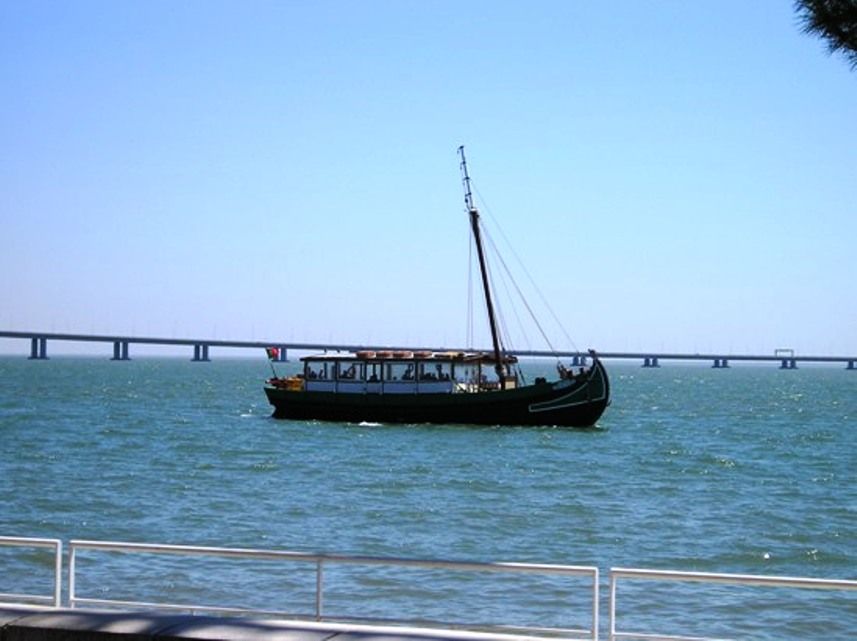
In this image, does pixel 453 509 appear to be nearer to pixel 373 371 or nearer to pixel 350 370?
pixel 373 371

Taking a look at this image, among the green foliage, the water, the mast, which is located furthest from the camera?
the mast

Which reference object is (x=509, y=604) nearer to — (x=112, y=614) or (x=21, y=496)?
(x=112, y=614)

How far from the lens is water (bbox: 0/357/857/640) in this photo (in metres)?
19.4

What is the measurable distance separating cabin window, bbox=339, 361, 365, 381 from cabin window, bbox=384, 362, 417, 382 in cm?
134

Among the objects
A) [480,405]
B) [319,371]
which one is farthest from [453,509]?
[319,371]

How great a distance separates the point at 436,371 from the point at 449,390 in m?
1.07

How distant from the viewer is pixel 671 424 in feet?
253

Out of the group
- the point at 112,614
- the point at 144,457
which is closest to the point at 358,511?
the point at 144,457

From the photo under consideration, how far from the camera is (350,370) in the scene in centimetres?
6375

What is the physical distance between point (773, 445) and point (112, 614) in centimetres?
5524

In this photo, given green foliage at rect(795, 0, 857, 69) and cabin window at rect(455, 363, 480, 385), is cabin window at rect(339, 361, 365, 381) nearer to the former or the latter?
cabin window at rect(455, 363, 480, 385)

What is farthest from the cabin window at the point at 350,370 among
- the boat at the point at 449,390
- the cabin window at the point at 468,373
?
the cabin window at the point at 468,373

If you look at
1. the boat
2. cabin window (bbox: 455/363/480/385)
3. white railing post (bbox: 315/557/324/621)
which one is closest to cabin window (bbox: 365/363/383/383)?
the boat

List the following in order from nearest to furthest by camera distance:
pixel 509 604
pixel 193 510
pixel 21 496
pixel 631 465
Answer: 1. pixel 509 604
2. pixel 193 510
3. pixel 21 496
4. pixel 631 465
